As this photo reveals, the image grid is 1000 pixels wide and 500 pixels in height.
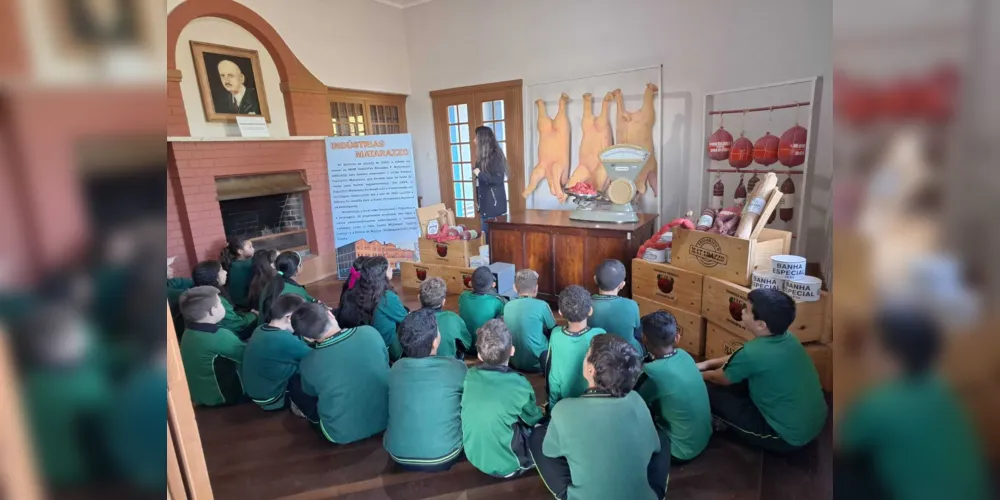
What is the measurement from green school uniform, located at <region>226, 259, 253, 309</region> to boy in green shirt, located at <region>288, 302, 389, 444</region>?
1598mm

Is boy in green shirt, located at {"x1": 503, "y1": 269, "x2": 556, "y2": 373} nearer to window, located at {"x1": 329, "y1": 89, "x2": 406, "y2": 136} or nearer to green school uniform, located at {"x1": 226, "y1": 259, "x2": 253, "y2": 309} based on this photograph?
green school uniform, located at {"x1": 226, "y1": 259, "x2": 253, "y2": 309}

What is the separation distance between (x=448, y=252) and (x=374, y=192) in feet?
3.50

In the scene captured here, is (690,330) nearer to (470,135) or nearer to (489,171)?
(489,171)

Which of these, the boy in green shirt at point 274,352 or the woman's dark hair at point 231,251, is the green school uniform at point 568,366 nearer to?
the boy in green shirt at point 274,352

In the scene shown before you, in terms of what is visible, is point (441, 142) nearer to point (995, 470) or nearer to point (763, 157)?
point (763, 157)

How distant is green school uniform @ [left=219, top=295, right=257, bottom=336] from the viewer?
2850mm

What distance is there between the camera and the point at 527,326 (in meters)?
2.56

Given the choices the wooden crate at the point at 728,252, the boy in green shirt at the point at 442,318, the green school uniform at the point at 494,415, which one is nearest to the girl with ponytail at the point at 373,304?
the boy in green shirt at the point at 442,318

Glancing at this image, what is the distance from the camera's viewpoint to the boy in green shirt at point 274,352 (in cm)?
227

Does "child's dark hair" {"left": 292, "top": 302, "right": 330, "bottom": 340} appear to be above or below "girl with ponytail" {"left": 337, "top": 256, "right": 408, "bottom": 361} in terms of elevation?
above

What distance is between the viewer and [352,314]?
9.63ft

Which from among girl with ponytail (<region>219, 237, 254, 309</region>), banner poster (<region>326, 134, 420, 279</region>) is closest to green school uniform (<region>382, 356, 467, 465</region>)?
girl with ponytail (<region>219, 237, 254, 309</region>)

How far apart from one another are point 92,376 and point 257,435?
2.51m

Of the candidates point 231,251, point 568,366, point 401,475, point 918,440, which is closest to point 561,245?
point 568,366
